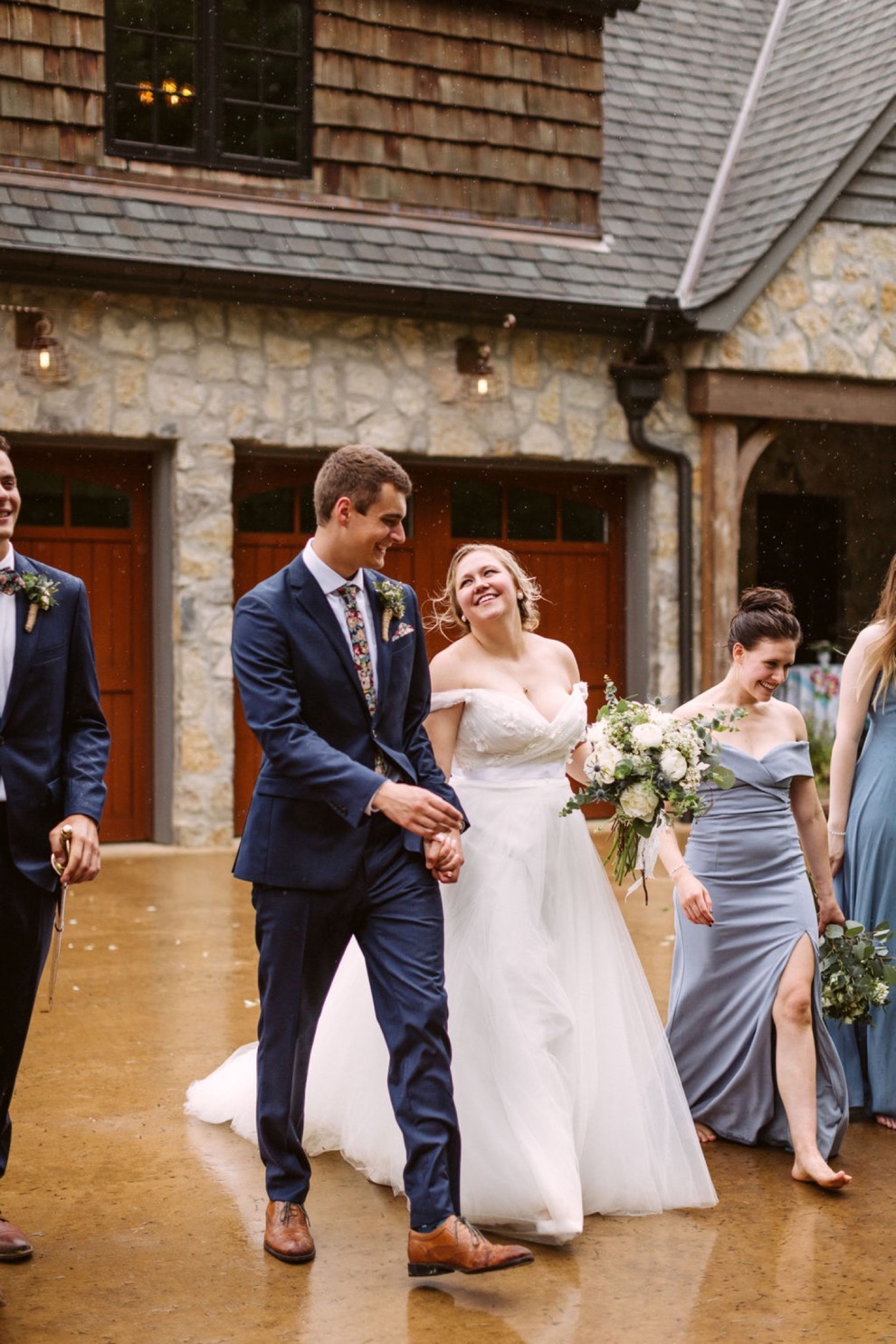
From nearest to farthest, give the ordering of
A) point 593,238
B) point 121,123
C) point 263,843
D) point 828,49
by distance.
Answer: point 263,843
point 121,123
point 593,238
point 828,49

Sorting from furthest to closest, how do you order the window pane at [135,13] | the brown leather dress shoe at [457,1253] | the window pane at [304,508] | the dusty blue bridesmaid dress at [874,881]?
1. the window pane at [304,508]
2. the window pane at [135,13]
3. the dusty blue bridesmaid dress at [874,881]
4. the brown leather dress shoe at [457,1253]

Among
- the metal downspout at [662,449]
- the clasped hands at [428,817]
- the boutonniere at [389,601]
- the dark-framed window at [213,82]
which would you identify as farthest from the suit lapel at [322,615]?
the metal downspout at [662,449]

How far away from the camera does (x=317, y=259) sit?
11.2 m

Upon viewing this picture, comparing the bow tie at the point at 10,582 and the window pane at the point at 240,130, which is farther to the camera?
the window pane at the point at 240,130

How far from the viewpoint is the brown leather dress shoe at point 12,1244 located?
4.18 m

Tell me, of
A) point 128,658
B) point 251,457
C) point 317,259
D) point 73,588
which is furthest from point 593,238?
point 73,588

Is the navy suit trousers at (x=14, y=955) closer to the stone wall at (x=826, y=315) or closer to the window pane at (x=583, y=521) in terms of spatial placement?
the window pane at (x=583, y=521)

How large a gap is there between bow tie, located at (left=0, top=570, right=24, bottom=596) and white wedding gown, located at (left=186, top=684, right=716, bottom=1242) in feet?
4.33

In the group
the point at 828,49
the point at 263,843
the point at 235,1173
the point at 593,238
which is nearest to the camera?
the point at 263,843

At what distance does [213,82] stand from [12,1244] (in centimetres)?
898

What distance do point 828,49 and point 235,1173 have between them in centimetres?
1192

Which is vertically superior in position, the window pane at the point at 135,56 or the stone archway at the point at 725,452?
the window pane at the point at 135,56

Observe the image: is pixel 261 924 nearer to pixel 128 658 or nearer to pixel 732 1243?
pixel 732 1243

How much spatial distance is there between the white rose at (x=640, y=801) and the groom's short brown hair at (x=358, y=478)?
115cm
